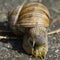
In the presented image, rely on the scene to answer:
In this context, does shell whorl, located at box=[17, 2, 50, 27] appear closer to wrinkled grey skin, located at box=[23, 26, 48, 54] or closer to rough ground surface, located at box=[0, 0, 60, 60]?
wrinkled grey skin, located at box=[23, 26, 48, 54]

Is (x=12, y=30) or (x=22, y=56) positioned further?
(x=12, y=30)

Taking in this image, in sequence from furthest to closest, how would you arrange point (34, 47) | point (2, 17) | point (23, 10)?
1. point (2, 17)
2. point (23, 10)
3. point (34, 47)

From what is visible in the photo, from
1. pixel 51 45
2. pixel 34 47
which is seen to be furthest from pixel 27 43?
pixel 51 45

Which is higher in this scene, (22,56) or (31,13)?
(31,13)

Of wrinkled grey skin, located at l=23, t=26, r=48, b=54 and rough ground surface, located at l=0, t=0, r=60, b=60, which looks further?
rough ground surface, located at l=0, t=0, r=60, b=60

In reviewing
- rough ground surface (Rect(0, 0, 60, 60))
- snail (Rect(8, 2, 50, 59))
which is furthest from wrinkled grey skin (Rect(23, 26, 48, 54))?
rough ground surface (Rect(0, 0, 60, 60))

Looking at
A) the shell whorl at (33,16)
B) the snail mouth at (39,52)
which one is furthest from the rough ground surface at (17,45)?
the shell whorl at (33,16)

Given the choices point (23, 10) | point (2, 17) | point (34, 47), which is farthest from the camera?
point (2, 17)

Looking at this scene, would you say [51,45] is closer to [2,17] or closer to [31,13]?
[31,13]

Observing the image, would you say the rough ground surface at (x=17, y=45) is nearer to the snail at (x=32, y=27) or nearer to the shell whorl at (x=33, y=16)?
the snail at (x=32, y=27)
